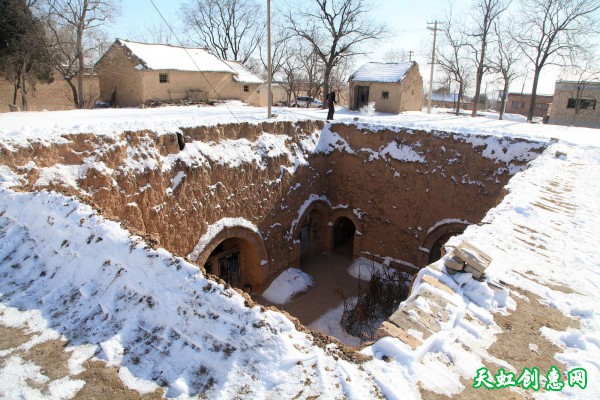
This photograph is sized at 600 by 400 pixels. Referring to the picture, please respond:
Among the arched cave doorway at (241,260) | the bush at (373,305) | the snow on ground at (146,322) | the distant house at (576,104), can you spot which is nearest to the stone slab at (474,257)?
the snow on ground at (146,322)

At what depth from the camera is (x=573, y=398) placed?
8.54ft

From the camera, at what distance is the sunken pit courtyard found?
7527mm

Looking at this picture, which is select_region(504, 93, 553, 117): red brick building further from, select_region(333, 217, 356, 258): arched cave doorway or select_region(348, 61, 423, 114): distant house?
select_region(333, 217, 356, 258): arched cave doorway

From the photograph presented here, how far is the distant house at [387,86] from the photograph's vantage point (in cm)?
2137

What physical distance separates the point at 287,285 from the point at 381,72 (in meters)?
15.5

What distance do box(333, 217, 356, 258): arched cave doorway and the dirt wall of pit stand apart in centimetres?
54

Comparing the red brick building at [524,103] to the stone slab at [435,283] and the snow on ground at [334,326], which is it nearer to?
the snow on ground at [334,326]

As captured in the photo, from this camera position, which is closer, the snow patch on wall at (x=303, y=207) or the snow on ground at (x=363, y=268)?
the snow patch on wall at (x=303, y=207)

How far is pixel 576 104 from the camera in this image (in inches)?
1078

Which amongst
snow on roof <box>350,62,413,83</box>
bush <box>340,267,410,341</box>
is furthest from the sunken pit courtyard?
snow on roof <box>350,62,413,83</box>

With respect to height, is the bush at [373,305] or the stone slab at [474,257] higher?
the stone slab at [474,257]

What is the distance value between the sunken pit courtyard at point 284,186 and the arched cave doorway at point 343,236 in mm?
50

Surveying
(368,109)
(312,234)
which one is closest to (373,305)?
(312,234)

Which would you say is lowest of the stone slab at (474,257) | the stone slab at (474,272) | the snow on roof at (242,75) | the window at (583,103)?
the stone slab at (474,272)
